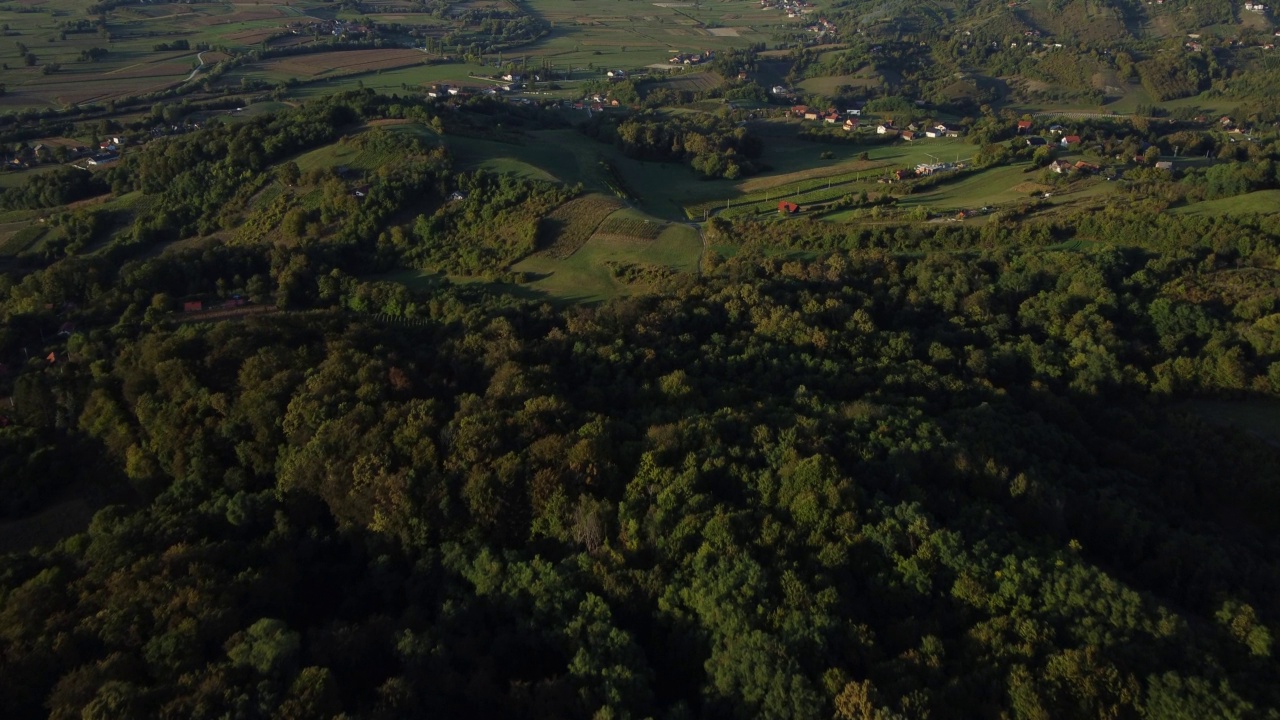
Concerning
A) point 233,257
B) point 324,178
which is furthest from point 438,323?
point 324,178

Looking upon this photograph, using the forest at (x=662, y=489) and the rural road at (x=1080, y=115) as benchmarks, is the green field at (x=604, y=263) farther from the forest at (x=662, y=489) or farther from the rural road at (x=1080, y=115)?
the rural road at (x=1080, y=115)

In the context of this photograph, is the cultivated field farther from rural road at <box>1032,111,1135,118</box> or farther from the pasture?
rural road at <box>1032,111,1135,118</box>

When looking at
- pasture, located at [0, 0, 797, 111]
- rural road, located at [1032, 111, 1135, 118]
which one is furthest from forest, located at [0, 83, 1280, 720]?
rural road, located at [1032, 111, 1135, 118]

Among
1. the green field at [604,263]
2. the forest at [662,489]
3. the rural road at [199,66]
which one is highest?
the rural road at [199,66]

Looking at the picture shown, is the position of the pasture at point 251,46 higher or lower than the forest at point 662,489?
higher

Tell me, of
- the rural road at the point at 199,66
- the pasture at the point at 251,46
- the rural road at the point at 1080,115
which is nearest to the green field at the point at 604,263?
the pasture at the point at 251,46

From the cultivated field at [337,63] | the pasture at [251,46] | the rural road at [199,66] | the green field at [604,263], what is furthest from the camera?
the cultivated field at [337,63]

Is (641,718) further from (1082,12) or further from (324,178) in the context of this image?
(1082,12)

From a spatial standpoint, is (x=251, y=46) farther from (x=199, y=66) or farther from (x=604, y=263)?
(x=604, y=263)
